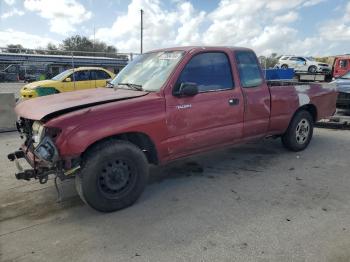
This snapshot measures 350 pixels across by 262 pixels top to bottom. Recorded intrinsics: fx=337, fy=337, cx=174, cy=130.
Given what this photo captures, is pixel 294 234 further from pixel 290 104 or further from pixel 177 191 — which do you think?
pixel 290 104

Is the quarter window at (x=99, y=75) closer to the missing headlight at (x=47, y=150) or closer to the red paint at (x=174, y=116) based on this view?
the red paint at (x=174, y=116)

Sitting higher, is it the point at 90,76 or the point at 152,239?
the point at 90,76

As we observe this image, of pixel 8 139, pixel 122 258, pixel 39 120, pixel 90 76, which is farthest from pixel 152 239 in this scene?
pixel 90 76

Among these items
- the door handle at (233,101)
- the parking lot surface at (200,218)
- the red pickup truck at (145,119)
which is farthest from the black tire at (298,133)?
the door handle at (233,101)

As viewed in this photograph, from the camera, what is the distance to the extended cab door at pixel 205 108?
4258 mm

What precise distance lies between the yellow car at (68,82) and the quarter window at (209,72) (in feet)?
28.1

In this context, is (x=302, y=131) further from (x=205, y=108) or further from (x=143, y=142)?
(x=143, y=142)

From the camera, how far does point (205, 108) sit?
4473mm

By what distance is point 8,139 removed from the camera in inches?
308

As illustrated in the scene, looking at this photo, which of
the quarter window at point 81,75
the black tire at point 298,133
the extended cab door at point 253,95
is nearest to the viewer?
the extended cab door at point 253,95

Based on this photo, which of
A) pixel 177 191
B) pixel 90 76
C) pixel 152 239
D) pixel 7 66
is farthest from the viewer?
pixel 7 66

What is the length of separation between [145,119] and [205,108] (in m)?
0.93

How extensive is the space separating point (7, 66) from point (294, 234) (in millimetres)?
23978

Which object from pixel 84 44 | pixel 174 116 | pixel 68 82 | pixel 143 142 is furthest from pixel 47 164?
pixel 84 44
